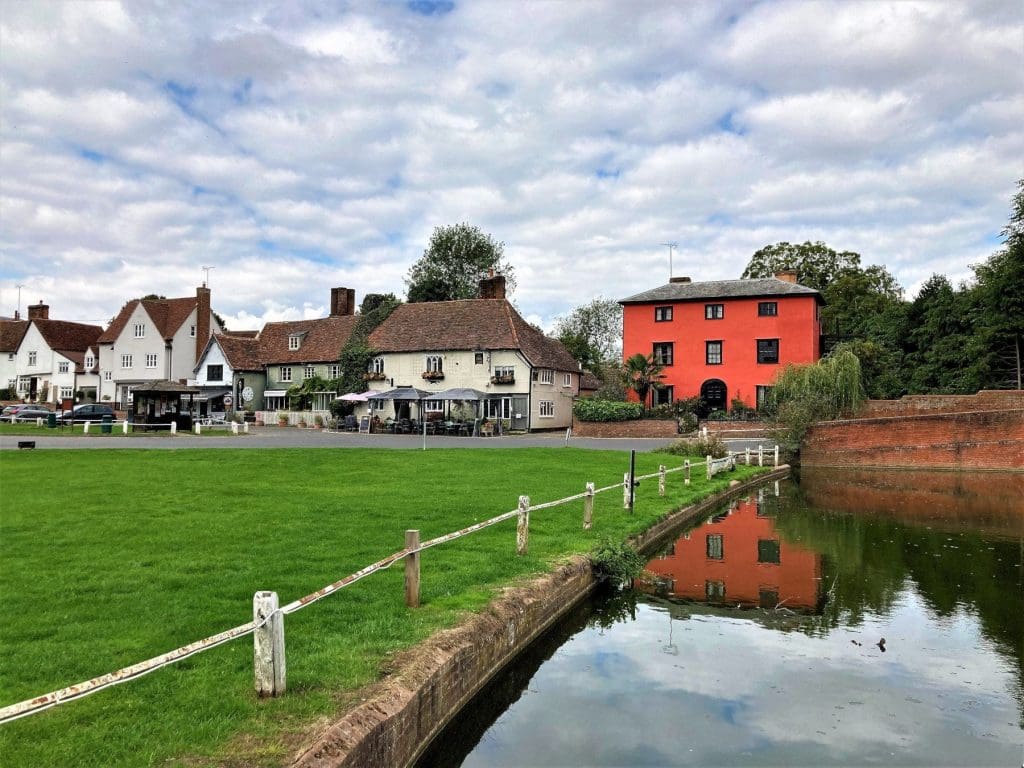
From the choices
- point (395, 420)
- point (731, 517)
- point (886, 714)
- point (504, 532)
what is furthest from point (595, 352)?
point (886, 714)

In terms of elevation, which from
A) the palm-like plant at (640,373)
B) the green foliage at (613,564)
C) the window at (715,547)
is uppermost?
the palm-like plant at (640,373)

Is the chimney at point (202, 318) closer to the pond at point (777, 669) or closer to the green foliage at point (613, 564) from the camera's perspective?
the pond at point (777, 669)

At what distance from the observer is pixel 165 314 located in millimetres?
59156

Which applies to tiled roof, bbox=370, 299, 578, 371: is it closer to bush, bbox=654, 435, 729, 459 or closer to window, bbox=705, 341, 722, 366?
window, bbox=705, 341, 722, 366

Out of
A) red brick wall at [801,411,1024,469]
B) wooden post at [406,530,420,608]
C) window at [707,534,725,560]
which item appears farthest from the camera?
red brick wall at [801,411,1024,469]

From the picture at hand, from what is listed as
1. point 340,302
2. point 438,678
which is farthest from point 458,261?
point 438,678

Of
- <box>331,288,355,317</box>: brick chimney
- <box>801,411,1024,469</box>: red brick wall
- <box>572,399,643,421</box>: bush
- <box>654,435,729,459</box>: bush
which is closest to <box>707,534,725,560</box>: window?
<box>654,435,729,459</box>: bush

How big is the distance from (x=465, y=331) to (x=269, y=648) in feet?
139

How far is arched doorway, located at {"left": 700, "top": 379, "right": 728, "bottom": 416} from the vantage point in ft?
156

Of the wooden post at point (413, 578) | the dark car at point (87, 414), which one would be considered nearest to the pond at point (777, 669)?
the wooden post at point (413, 578)

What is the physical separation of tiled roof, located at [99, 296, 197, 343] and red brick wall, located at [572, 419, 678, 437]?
34585 millimetres

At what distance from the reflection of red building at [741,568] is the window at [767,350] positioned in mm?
30544

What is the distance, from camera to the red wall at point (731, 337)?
151ft

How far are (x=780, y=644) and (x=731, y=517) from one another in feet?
33.6
